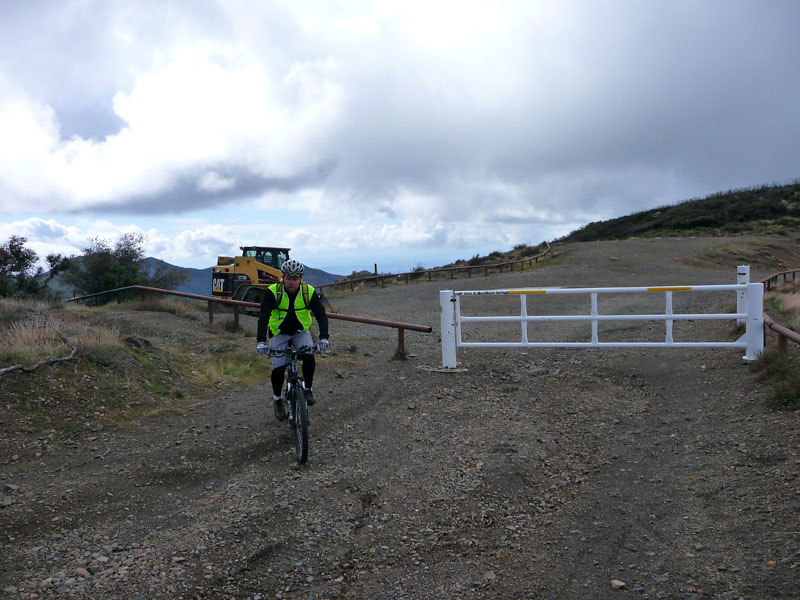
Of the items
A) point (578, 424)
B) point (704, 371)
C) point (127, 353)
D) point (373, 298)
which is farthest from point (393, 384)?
point (373, 298)

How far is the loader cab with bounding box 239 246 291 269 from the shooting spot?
840 inches

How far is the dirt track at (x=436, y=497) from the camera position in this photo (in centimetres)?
393

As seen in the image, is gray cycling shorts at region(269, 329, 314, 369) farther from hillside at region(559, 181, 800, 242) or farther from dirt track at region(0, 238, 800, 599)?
hillside at region(559, 181, 800, 242)

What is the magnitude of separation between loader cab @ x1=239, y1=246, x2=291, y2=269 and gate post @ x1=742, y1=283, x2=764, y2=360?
50.2 feet

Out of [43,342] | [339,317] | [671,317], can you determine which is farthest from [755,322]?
[43,342]

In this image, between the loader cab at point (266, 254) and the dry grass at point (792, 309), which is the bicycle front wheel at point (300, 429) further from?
the loader cab at point (266, 254)

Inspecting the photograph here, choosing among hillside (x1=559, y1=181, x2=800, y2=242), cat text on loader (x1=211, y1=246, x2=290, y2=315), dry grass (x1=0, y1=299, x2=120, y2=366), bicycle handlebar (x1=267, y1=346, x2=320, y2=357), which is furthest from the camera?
hillside (x1=559, y1=181, x2=800, y2=242)

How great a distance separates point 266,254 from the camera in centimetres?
2162

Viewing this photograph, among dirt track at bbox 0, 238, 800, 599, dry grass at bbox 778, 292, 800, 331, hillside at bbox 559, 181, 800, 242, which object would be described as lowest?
dirt track at bbox 0, 238, 800, 599

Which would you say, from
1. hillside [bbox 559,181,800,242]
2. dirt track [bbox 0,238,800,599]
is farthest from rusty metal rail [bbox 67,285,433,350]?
hillside [bbox 559,181,800,242]

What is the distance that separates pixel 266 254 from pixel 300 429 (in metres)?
16.3

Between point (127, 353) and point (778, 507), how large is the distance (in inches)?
314

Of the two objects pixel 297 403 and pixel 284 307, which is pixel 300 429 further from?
pixel 284 307

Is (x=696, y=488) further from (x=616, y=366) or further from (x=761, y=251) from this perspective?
(x=761, y=251)
